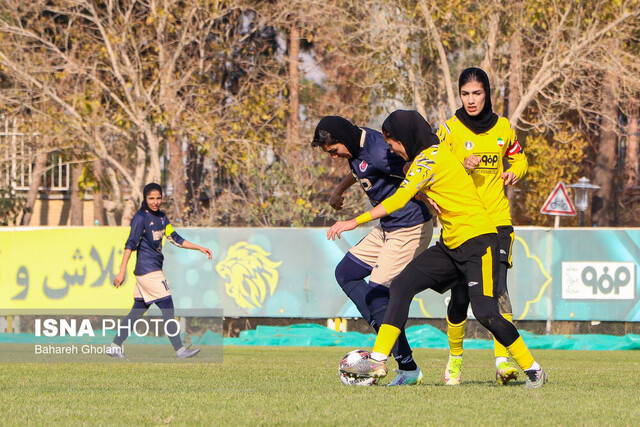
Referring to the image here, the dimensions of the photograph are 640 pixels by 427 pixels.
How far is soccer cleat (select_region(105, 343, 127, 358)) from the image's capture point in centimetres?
1113

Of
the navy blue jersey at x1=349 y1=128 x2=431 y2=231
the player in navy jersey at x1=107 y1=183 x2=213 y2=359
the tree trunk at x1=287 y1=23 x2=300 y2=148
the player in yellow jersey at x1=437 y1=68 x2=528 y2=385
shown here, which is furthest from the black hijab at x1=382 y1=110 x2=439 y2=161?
the tree trunk at x1=287 y1=23 x2=300 y2=148

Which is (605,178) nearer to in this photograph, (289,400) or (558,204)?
(558,204)

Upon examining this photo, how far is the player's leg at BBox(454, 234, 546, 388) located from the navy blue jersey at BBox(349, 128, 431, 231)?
0.66 meters

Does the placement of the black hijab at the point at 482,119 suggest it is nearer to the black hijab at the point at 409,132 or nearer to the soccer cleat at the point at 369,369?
the black hijab at the point at 409,132

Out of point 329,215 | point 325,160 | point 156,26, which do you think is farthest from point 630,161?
point 156,26

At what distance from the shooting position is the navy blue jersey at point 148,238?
1135 centimetres

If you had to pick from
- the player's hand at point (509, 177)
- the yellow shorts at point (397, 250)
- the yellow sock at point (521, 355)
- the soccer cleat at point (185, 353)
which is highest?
the player's hand at point (509, 177)

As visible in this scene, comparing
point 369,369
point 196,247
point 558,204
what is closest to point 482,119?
point 369,369

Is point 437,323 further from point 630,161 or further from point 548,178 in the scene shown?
point 630,161

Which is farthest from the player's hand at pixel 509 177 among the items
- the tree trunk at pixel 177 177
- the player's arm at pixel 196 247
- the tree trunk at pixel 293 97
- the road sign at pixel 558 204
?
the tree trunk at pixel 177 177

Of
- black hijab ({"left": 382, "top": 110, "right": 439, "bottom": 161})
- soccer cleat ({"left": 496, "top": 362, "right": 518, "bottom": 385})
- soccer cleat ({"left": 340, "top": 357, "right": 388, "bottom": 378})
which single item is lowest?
soccer cleat ({"left": 496, "top": 362, "right": 518, "bottom": 385})

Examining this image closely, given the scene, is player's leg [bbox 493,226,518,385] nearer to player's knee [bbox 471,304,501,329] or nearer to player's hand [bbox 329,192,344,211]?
player's knee [bbox 471,304,501,329]

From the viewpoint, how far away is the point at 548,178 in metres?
33.5

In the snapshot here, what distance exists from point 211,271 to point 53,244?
2.80m
